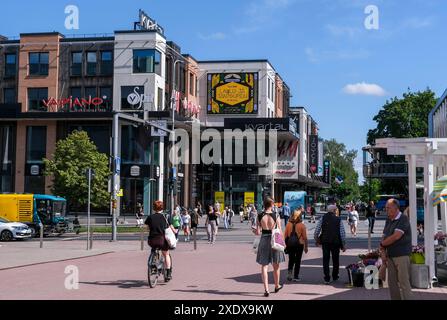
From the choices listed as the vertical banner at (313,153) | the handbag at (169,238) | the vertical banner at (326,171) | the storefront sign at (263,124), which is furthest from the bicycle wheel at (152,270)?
the vertical banner at (326,171)

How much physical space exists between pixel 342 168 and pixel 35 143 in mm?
99191

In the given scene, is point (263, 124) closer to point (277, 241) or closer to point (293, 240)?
point (293, 240)

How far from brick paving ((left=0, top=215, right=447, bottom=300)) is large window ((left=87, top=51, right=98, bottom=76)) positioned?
1500 inches

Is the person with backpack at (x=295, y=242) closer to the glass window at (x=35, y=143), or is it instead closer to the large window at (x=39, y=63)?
the glass window at (x=35, y=143)

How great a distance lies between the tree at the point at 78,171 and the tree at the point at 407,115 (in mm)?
38148

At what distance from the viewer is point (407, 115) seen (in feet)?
236

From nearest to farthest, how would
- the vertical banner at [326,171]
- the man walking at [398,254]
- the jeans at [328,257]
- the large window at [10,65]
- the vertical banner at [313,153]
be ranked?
the man walking at [398,254]
the jeans at [328,257]
the large window at [10,65]
the vertical banner at [313,153]
the vertical banner at [326,171]

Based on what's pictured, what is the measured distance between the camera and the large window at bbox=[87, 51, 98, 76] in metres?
55.5

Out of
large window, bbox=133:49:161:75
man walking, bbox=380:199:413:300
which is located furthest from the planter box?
large window, bbox=133:49:161:75

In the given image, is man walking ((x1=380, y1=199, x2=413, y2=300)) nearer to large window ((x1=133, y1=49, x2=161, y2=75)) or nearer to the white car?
the white car

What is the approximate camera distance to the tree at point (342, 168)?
459ft
